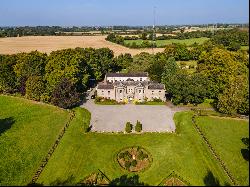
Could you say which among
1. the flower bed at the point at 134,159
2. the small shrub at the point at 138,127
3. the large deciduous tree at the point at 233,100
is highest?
the large deciduous tree at the point at 233,100

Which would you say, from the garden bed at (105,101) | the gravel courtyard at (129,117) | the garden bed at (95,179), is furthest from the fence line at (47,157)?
the garden bed at (105,101)

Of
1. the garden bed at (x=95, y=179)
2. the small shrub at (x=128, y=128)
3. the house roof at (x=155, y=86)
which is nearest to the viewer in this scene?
the garden bed at (x=95, y=179)

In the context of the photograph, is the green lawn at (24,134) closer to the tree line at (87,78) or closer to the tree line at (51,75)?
the tree line at (51,75)

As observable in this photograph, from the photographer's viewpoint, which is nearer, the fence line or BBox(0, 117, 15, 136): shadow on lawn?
the fence line

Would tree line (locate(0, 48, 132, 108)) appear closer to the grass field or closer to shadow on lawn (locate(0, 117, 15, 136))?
shadow on lawn (locate(0, 117, 15, 136))

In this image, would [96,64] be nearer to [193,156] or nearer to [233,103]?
[233,103]

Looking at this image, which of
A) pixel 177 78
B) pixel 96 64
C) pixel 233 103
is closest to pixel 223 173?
pixel 233 103

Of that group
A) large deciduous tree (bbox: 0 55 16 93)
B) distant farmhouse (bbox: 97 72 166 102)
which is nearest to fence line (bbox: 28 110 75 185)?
distant farmhouse (bbox: 97 72 166 102)
